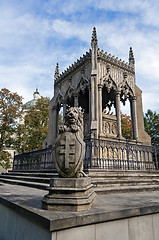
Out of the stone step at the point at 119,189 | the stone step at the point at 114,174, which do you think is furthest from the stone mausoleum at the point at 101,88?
the stone step at the point at 119,189

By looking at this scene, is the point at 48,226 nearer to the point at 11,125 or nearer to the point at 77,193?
the point at 77,193

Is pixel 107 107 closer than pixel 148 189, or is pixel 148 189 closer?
pixel 148 189

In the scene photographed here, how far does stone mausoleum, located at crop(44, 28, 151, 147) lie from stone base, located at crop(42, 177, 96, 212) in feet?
26.5

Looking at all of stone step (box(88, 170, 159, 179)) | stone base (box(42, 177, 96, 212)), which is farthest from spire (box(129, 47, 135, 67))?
stone base (box(42, 177, 96, 212))

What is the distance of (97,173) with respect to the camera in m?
6.71

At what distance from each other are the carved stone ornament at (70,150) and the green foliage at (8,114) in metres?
19.8

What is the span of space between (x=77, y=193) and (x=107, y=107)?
1584cm

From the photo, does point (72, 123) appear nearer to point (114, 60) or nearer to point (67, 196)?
point (67, 196)

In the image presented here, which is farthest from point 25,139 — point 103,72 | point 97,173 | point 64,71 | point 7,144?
point 97,173

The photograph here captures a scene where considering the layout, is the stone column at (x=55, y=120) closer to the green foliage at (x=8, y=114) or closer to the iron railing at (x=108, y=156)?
the iron railing at (x=108, y=156)

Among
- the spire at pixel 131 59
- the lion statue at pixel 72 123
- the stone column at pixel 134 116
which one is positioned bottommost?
the lion statue at pixel 72 123

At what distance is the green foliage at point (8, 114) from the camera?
21673 mm

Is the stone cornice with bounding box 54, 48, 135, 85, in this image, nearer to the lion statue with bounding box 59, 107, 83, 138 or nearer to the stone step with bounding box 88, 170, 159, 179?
the stone step with bounding box 88, 170, 159, 179

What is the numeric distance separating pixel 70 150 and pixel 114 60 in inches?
488
